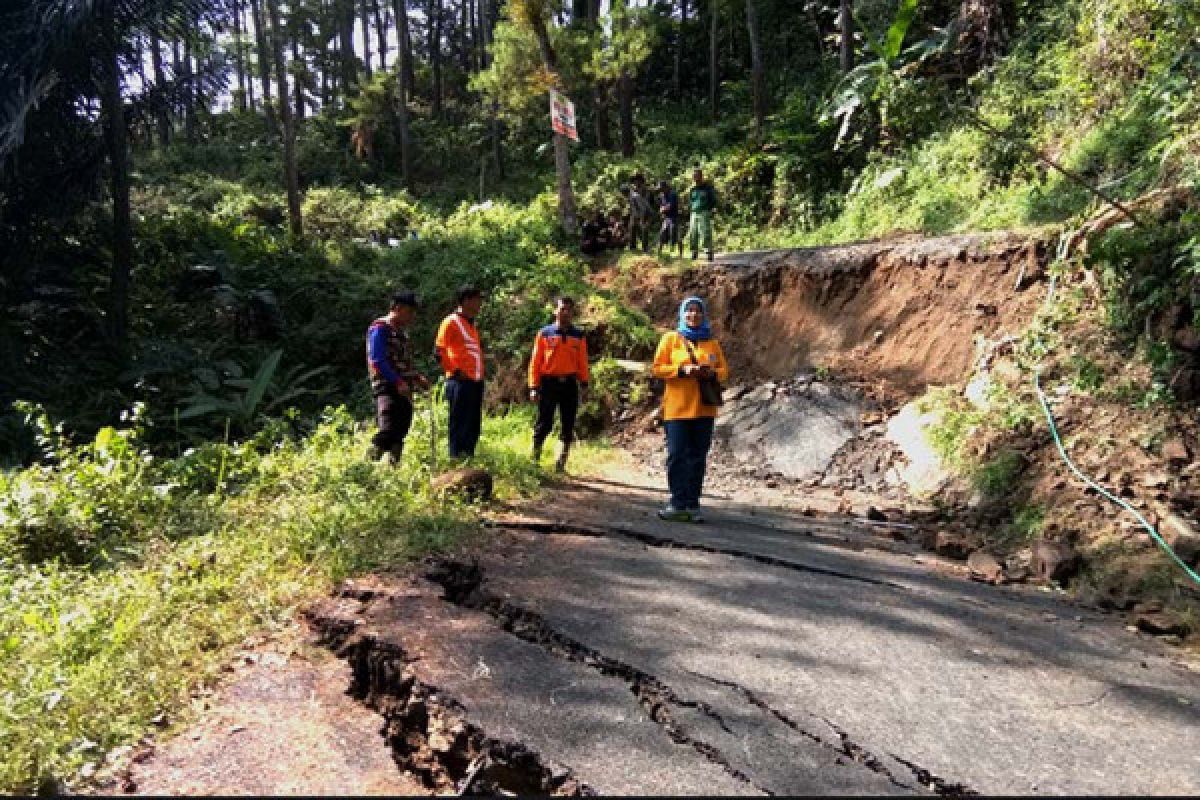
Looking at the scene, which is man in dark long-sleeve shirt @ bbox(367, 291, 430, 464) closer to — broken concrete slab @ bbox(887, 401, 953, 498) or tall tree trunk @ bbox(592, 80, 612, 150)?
broken concrete slab @ bbox(887, 401, 953, 498)

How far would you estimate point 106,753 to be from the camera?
2.53 m

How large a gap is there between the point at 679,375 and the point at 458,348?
6.35 ft

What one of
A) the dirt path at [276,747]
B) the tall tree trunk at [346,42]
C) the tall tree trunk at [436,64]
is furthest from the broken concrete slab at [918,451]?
the tall tree trunk at [346,42]

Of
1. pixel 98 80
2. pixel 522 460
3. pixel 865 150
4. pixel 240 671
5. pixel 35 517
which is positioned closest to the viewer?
pixel 240 671

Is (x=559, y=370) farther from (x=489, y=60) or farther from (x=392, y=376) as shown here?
(x=489, y=60)

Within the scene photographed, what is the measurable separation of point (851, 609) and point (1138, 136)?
7302 millimetres

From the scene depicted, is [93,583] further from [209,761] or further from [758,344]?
[758,344]

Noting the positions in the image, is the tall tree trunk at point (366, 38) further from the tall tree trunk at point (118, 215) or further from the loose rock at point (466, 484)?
the loose rock at point (466, 484)

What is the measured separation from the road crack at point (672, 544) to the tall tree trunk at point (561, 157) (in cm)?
1108

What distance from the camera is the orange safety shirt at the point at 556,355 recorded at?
757 centimetres

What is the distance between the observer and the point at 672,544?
17.8 ft

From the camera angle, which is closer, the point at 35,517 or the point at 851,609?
the point at 851,609

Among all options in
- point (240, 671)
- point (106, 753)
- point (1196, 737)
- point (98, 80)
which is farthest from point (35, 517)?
point (98, 80)

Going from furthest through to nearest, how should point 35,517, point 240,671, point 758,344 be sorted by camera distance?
1. point 758,344
2. point 35,517
3. point 240,671
